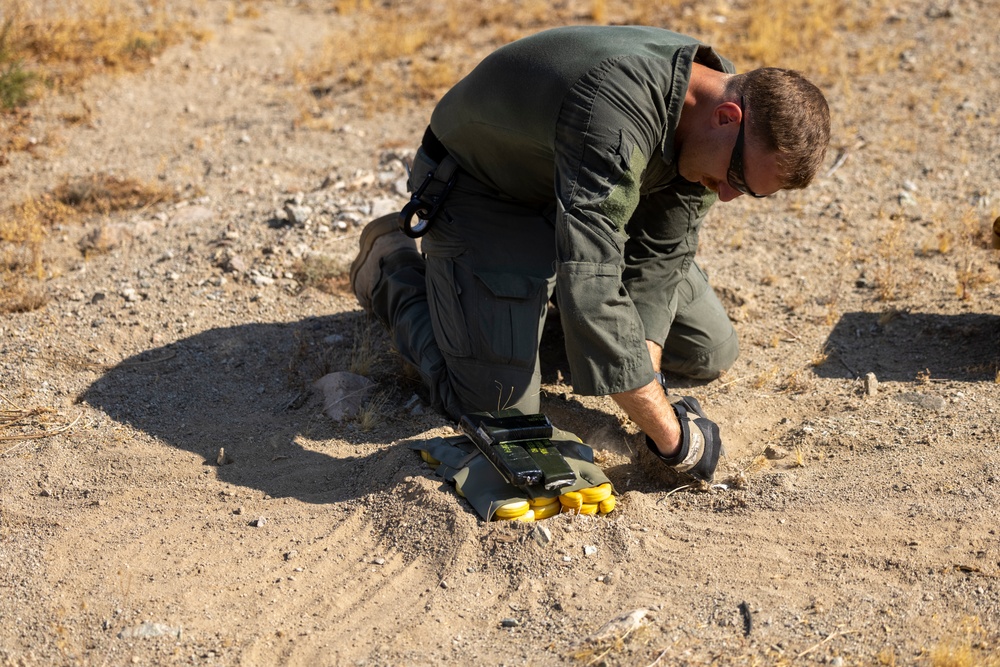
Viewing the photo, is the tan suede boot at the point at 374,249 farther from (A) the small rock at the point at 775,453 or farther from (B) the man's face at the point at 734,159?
(A) the small rock at the point at 775,453

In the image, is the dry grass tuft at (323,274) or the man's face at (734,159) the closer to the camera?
the man's face at (734,159)

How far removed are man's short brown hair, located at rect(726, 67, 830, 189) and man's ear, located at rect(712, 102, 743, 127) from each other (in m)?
0.03

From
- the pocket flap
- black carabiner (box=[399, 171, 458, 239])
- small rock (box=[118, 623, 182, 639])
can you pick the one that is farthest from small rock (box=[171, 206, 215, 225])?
small rock (box=[118, 623, 182, 639])

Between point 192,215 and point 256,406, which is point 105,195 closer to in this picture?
point 192,215

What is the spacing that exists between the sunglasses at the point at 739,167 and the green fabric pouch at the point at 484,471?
108cm

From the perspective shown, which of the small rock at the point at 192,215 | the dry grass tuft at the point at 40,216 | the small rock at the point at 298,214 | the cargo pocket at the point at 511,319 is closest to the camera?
the cargo pocket at the point at 511,319

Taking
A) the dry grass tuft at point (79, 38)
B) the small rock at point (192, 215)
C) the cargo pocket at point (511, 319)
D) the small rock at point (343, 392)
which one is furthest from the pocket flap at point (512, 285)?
the dry grass tuft at point (79, 38)

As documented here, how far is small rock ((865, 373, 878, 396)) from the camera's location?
4133mm

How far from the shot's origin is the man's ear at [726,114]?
303 centimetres

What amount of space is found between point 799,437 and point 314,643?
2.08 meters

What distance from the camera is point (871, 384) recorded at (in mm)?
4184

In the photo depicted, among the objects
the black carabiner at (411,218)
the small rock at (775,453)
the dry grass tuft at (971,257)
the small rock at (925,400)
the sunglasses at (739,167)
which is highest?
the sunglasses at (739,167)

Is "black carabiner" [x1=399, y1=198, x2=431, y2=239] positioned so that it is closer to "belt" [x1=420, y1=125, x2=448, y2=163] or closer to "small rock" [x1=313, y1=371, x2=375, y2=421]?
"belt" [x1=420, y1=125, x2=448, y2=163]

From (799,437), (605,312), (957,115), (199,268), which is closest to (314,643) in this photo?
(605,312)
